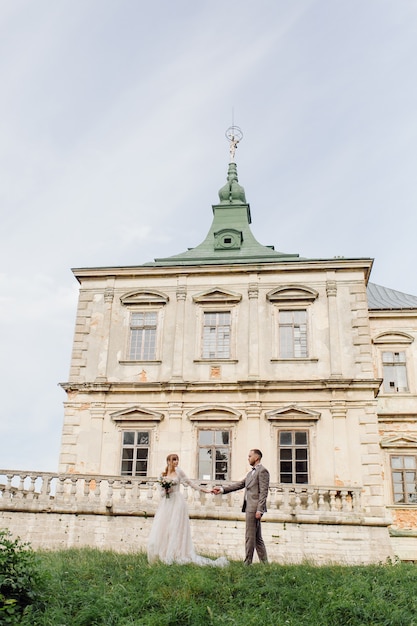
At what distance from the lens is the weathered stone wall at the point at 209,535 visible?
16375 millimetres

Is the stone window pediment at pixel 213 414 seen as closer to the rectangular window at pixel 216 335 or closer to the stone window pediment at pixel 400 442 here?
the rectangular window at pixel 216 335

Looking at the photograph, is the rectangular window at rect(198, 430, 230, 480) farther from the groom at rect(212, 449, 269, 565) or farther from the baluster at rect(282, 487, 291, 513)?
the groom at rect(212, 449, 269, 565)

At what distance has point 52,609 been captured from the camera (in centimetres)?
820

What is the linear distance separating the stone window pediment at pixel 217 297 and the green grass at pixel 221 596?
12.7 m

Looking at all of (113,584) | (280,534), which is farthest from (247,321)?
(113,584)

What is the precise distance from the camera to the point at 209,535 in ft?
54.2

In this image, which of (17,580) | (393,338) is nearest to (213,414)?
(393,338)

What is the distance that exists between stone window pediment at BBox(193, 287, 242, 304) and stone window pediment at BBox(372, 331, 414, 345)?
6384 mm

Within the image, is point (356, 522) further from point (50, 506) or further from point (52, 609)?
point (52, 609)

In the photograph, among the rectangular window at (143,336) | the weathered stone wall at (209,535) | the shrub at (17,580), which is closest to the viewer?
the shrub at (17,580)

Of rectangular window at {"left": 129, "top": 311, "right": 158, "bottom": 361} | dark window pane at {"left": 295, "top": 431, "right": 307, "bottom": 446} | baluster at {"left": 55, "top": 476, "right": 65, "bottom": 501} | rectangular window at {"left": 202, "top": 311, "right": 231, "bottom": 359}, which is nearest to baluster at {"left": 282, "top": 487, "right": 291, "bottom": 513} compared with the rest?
dark window pane at {"left": 295, "top": 431, "right": 307, "bottom": 446}

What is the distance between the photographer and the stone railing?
1670cm

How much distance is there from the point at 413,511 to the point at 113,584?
15757 mm

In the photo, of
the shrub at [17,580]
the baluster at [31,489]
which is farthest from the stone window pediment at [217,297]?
the shrub at [17,580]
